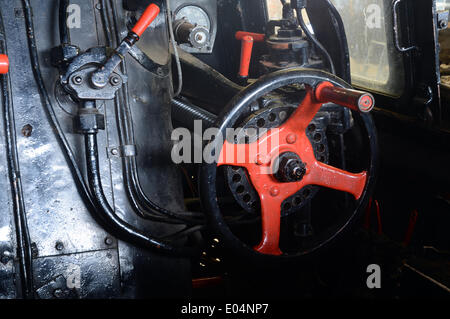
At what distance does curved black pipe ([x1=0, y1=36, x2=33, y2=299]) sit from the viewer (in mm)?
1387

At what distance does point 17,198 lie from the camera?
4.60 ft

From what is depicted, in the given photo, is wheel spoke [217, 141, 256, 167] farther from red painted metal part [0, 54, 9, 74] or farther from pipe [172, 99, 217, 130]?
red painted metal part [0, 54, 9, 74]

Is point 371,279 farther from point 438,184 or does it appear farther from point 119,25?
point 119,25

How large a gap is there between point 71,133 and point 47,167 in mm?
122

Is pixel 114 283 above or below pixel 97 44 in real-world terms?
below

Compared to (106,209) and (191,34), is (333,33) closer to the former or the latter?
(191,34)

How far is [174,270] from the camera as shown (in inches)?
62.9

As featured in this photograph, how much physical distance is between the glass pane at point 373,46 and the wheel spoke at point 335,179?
0.55 meters

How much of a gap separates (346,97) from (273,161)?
0.89 feet

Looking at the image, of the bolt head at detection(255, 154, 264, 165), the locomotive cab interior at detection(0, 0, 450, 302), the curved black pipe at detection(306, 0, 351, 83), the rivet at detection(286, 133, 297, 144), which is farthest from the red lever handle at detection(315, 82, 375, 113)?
the curved black pipe at detection(306, 0, 351, 83)

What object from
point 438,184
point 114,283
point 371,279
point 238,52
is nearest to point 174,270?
point 114,283

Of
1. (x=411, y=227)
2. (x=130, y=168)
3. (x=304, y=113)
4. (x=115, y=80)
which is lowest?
(x=411, y=227)

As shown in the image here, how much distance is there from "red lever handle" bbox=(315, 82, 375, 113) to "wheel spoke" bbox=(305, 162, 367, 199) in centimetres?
22

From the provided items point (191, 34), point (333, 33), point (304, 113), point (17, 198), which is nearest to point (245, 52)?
point (191, 34)
